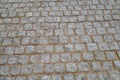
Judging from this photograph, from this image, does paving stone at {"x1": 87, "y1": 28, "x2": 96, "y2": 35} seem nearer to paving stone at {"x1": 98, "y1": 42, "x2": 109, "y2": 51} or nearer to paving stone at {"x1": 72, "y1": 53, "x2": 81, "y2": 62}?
paving stone at {"x1": 98, "y1": 42, "x2": 109, "y2": 51}

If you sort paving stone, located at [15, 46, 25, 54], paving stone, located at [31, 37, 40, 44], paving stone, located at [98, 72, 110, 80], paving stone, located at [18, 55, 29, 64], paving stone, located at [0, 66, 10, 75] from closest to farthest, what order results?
1. paving stone, located at [98, 72, 110, 80]
2. paving stone, located at [0, 66, 10, 75]
3. paving stone, located at [18, 55, 29, 64]
4. paving stone, located at [15, 46, 25, 54]
5. paving stone, located at [31, 37, 40, 44]

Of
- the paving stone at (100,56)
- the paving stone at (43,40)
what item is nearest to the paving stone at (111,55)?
the paving stone at (100,56)

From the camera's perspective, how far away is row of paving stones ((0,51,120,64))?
4.25 m

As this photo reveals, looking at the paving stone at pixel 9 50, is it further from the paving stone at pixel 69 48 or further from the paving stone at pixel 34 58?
the paving stone at pixel 69 48

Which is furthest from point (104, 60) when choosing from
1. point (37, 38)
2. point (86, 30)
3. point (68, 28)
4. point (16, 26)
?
point (16, 26)

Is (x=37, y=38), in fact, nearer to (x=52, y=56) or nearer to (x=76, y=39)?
(x=52, y=56)

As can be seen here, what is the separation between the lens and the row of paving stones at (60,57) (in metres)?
4.25

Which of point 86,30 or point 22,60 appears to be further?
point 86,30

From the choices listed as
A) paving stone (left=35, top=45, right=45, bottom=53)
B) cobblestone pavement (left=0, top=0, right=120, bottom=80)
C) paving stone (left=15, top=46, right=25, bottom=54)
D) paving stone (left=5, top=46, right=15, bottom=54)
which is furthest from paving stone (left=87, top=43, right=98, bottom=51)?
paving stone (left=5, top=46, right=15, bottom=54)

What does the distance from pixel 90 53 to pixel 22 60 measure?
1667 millimetres

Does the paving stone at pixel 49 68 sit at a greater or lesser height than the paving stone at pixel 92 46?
lesser

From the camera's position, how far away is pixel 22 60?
4.27m

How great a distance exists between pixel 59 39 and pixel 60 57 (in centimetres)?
63

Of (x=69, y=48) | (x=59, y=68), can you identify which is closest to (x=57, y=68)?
(x=59, y=68)
